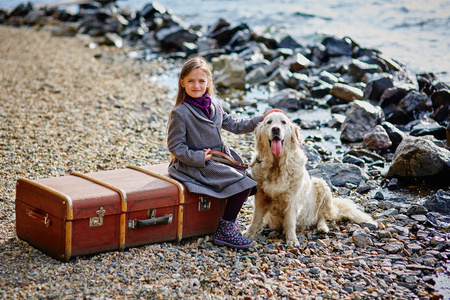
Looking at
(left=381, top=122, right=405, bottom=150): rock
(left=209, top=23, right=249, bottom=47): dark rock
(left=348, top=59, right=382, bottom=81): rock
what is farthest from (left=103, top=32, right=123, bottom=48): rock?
(left=381, top=122, right=405, bottom=150): rock

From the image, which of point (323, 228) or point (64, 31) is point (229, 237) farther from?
point (64, 31)

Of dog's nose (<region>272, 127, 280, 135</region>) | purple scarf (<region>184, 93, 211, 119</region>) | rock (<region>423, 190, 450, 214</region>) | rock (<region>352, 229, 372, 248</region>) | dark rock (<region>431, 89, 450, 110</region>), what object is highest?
purple scarf (<region>184, 93, 211, 119</region>)

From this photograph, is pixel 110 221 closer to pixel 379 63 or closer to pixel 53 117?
pixel 53 117

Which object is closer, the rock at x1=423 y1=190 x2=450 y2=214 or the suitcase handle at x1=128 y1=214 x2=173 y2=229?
the suitcase handle at x1=128 y1=214 x2=173 y2=229

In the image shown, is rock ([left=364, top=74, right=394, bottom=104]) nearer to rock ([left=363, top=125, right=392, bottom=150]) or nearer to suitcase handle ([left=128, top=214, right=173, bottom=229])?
rock ([left=363, top=125, right=392, bottom=150])

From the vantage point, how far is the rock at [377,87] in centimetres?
980

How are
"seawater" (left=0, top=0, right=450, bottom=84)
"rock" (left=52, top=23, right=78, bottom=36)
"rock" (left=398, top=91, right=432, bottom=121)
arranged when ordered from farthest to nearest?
"rock" (left=52, top=23, right=78, bottom=36) → "seawater" (left=0, top=0, right=450, bottom=84) → "rock" (left=398, top=91, right=432, bottom=121)

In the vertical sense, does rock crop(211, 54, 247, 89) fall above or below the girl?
below

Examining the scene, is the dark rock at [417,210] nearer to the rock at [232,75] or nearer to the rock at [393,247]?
the rock at [393,247]

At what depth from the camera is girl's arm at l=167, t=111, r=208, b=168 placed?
407cm

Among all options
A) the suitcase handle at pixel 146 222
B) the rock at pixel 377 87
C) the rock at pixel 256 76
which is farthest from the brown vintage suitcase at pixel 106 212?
the rock at pixel 256 76

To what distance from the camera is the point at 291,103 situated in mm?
9805

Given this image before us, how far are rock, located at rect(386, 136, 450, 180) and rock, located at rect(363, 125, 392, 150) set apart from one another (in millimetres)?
1202

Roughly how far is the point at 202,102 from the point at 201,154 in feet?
1.64
